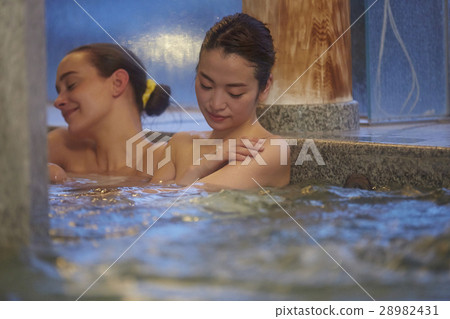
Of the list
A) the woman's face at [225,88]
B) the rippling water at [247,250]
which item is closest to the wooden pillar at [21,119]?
the rippling water at [247,250]

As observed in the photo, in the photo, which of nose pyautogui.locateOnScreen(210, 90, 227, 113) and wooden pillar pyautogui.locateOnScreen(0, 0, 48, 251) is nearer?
wooden pillar pyautogui.locateOnScreen(0, 0, 48, 251)

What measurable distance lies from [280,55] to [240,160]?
1081 mm

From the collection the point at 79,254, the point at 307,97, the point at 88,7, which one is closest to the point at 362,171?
the point at 307,97

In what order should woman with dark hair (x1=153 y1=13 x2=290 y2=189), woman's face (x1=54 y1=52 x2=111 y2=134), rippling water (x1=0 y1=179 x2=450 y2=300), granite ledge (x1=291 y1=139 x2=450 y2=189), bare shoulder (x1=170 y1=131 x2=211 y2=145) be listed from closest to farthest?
1. rippling water (x1=0 y1=179 x2=450 y2=300)
2. granite ledge (x1=291 y1=139 x2=450 y2=189)
3. woman with dark hair (x1=153 y1=13 x2=290 y2=189)
4. bare shoulder (x1=170 y1=131 x2=211 y2=145)
5. woman's face (x1=54 y1=52 x2=111 y2=134)

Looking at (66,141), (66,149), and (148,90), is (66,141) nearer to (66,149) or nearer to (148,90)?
(66,149)

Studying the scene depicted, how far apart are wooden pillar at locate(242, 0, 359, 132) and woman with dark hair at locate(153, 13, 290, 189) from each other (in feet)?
2.14

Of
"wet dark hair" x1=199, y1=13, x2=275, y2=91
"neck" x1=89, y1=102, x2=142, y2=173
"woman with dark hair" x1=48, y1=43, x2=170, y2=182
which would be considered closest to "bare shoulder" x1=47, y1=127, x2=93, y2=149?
"woman with dark hair" x1=48, y1=43, x2=170, y2=182

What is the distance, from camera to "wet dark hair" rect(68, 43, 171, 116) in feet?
11.2

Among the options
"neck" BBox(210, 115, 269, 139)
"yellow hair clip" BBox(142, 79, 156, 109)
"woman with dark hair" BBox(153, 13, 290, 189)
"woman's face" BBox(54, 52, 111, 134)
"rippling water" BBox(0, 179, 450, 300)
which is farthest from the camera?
"yellow hair clip" BBox(142, 79, 156, 109)

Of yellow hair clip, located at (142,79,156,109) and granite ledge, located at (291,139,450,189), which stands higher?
yellow hair clip, located at (142,79,156,109)

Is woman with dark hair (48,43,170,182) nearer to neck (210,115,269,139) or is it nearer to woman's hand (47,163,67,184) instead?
woman's hand (47,163,67,184)

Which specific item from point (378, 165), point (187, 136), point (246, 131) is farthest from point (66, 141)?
point (378, 165)

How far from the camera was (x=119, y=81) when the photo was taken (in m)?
3.46

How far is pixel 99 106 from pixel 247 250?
2123mm
